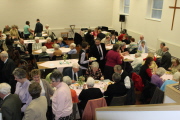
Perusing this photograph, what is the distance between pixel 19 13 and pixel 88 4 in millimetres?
4578

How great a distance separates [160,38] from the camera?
340 inches

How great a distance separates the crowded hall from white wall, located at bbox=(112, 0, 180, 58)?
41mm

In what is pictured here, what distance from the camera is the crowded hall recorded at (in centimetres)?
266

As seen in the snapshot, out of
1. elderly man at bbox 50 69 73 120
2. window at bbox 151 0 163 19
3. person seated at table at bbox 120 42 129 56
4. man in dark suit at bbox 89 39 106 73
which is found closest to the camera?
elderly man at bbox 50 69 73 120

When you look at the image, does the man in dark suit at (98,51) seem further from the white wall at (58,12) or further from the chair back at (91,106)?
the white wall at (58,12)

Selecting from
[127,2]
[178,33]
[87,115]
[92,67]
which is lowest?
[87,115]

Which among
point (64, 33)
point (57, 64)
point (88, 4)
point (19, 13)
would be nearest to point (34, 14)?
point (19, 13)

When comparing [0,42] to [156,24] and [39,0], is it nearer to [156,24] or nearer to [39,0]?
[39,0]

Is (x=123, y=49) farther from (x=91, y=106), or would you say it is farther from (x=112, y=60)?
(x=91, y=106)

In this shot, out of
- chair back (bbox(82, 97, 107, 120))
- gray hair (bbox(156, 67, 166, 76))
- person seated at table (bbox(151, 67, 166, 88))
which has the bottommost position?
chair back (bbox(82, 97, 107, 120))

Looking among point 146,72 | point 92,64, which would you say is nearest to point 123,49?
point 146,72

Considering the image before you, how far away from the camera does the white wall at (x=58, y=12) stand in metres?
11.3

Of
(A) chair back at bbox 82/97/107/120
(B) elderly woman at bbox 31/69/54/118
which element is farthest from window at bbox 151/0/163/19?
(B) elderly woman at bbox 31/69/54/118

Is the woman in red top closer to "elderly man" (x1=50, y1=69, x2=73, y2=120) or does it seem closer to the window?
"elderly man" (x1=50, y1=69, x2=73, y2=120)
